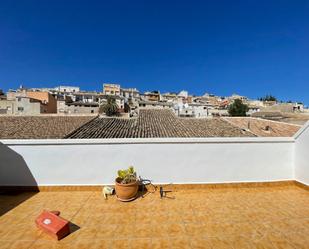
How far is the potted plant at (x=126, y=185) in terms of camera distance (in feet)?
15.9

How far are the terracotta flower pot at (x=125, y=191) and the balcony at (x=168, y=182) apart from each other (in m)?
0.23

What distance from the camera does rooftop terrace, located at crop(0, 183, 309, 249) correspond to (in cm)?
338

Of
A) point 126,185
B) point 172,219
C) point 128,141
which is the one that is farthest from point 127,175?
point 172,219

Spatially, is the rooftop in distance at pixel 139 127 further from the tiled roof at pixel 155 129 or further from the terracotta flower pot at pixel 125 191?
the terracotta flower pot at pixel 125 191

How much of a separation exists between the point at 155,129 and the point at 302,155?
31.6 feet

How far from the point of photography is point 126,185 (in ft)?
15.8

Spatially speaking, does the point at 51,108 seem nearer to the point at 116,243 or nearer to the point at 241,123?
the point at 241,123

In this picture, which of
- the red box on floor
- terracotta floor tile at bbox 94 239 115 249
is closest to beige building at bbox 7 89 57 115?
the red box on floor

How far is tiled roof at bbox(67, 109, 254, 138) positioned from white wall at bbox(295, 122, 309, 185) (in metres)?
7.55

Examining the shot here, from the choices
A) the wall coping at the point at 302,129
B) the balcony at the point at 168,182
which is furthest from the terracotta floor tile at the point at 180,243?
the wall coping at the point at 302,129

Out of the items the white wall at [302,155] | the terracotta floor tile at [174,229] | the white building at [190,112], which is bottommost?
the terracotta floor tile at [174,229]

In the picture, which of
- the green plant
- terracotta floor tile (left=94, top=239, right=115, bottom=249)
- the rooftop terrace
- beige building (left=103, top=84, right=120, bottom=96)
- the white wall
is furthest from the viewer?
beige building (left=103, top=84, right=120, bottom=96)

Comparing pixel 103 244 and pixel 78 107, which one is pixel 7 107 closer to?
pixel 78 107

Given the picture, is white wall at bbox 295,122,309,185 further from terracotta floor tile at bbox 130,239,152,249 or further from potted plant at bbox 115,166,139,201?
terracotta floor tile at bbox 130,239,152,249
